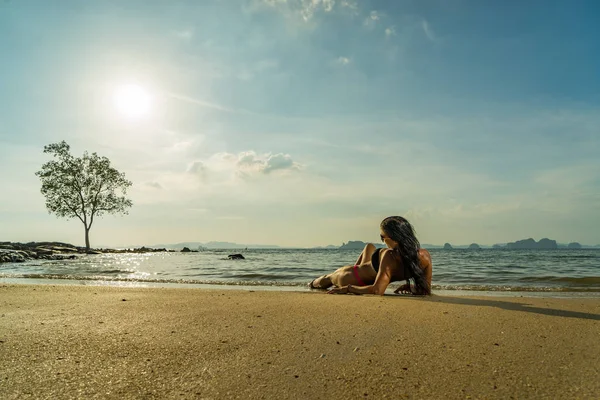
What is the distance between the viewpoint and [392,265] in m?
6.89

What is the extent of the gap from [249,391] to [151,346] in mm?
1325

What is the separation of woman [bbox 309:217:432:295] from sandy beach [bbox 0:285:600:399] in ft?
5.85

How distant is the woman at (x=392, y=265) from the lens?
6.73m

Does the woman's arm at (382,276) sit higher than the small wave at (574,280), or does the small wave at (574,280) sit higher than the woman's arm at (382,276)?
the woman's arm at (382,276)

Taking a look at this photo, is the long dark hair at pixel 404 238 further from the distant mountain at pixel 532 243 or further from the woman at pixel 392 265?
the distant mountain at pixel 532 243

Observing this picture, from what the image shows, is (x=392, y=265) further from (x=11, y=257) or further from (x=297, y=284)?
(x=11, y=257)

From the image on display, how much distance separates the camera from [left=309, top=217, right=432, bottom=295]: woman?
6727 mm

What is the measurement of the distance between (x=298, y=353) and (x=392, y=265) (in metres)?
→ 4.19

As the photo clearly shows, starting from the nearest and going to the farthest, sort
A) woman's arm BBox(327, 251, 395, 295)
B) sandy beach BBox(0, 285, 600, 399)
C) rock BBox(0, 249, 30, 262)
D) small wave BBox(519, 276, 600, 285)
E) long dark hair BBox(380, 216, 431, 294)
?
1. sandy beach BBox(0, 285, 600, 399)
2. long dark hair BBox(380, 216, 431, 294)
3. woman's arm BBox(327, 251, 395, 295)
4. small wave BBox(519, 276, 600, 285)
5. rock BBox(0, 249, 30, 262)

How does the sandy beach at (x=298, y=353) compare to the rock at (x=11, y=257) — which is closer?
the sandy beach at (x=298, y=353)

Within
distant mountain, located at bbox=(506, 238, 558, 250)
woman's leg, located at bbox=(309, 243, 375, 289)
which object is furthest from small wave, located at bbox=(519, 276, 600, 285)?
distant mountain, located at bbox=(506, 238, 558, 250)

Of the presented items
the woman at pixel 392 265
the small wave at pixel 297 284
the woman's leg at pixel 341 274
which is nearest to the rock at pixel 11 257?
the small wave at pixel 297 284

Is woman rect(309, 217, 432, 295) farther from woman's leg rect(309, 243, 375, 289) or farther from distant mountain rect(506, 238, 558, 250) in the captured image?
distant mountain rect(506, 238, 558, 250)

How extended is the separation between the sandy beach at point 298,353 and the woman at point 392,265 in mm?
1784
